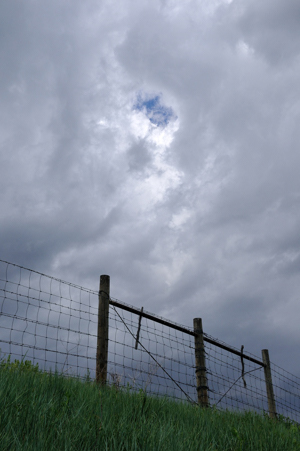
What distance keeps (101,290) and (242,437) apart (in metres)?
3.43

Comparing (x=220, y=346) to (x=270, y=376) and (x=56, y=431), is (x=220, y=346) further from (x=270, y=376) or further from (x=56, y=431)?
(x=56, y=431)

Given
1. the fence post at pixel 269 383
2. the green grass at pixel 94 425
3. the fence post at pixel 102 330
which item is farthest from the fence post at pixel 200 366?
the green grass at pixel 94 425

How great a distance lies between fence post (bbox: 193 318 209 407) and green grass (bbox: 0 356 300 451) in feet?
13.0

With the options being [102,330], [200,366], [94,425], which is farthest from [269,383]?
[94,425]

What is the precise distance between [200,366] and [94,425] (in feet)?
18.4

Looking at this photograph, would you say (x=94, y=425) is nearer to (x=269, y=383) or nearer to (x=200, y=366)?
(x=200, y=366)

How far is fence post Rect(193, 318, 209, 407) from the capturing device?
24.1ft

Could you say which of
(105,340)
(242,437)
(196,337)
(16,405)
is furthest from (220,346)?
(16,405)

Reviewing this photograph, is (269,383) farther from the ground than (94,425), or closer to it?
farther from the ground

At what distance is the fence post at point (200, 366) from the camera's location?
7.33 m

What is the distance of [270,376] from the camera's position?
33.5 ft

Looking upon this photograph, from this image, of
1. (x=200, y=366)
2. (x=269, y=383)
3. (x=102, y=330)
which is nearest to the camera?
(x=102, y=330)

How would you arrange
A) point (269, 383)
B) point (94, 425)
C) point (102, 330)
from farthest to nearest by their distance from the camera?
point (269, 383), point (102, 330), point (94, 425)

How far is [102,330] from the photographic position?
5805 mm
